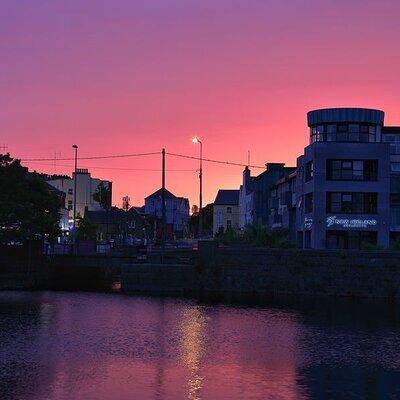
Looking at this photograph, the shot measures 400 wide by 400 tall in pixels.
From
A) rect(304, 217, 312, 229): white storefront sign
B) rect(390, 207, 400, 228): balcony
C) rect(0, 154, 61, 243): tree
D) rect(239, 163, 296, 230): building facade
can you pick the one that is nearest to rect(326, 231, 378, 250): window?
rect(304, 217, 312, 229): white storefront sign

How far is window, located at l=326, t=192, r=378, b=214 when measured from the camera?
84125 millimetres

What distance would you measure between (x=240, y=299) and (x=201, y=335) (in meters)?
24.9

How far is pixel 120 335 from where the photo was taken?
135 feet

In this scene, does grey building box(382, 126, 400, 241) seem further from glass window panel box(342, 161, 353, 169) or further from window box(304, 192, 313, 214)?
window box(304, 192, 313, 214)

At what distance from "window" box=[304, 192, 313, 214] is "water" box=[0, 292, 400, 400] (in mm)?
29623

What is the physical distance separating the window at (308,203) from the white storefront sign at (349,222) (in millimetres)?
3399

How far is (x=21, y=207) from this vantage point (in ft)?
273

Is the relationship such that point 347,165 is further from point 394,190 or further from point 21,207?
point 21,207

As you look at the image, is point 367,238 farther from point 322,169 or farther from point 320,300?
point 320,300

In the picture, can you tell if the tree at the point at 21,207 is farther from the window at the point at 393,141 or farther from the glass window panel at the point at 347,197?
the window at the point at 393,141

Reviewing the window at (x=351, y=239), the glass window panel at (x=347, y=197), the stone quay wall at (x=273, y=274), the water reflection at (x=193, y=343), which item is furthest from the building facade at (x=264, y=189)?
the water reflection at (x=193, y=343)

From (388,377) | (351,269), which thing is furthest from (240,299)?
(388,377)

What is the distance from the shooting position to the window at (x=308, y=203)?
3420 inches

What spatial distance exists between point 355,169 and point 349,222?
647cm
